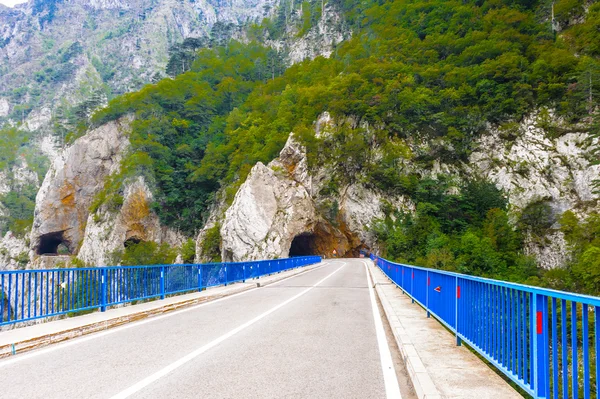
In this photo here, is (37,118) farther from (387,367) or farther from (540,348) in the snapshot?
(540,348)

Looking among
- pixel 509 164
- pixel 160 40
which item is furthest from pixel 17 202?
pixel 160 40

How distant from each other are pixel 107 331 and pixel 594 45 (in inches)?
2940

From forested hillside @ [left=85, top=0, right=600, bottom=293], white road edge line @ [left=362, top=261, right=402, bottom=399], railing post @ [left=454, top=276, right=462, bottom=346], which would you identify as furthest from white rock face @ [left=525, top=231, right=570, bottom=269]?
railing post @ [left=454, top=276, right=462, bottom=346]

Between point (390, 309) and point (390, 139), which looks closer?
point (390, 309)

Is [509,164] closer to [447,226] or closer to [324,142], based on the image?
[447,226]

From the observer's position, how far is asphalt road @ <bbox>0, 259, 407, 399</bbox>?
15.2 feet

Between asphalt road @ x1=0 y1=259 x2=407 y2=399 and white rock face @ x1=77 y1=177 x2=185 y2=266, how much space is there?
6149 centimetres

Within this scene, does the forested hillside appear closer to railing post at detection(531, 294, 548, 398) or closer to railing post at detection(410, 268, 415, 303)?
railing post at detection(410, 268, 415, 303)

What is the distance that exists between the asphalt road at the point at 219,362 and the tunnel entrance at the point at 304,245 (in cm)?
5857

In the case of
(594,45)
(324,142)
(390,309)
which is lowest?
(390,309)

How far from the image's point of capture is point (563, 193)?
5347 cm

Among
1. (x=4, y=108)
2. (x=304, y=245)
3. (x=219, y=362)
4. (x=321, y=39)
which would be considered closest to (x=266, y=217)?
(x=304, y=245)

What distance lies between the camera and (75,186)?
74.9 metres

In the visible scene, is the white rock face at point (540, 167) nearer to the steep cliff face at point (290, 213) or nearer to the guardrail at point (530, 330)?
the steep cliff face at point (290, 213)
